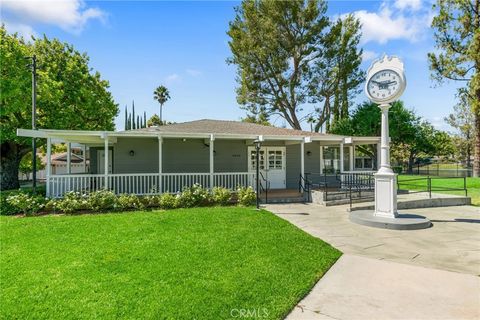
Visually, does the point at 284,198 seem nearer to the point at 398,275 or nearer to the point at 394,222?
the point at 394,222

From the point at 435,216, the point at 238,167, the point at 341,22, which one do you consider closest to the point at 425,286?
the point at 435,216

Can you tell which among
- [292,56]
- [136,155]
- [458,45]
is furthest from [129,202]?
[458,45]

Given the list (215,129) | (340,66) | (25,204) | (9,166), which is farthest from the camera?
(340,66)

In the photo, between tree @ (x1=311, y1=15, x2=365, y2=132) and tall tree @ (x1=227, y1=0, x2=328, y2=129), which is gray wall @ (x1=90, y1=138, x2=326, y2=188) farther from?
tree @ (x1=311, y1=15, x2=365, y2=132)

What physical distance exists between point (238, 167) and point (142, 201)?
Answer: 4.99 meters

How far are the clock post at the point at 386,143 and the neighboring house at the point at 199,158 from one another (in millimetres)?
3814

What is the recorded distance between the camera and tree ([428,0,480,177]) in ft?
62.9

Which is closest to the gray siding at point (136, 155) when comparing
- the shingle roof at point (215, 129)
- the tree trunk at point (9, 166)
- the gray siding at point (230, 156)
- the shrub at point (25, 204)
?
the shingle roof at point (215, 129)

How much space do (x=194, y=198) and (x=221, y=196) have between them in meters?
0.94

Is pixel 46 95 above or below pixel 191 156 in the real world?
above

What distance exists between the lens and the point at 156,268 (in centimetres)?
446

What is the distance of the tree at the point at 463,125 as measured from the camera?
3344 centimetres

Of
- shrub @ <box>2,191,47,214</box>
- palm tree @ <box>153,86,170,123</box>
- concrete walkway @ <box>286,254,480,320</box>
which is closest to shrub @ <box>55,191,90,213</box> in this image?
shrub @ <box>2,191,47,214</box>

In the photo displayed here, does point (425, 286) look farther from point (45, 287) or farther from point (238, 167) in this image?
point (238, 167)
